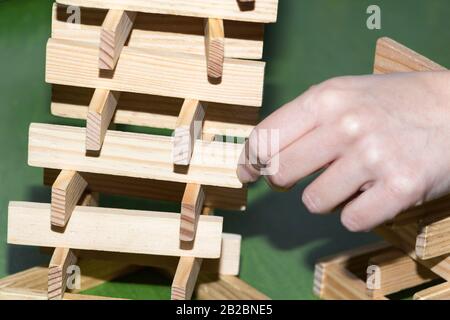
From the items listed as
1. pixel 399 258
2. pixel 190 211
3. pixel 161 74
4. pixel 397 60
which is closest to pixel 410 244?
pixel 399 258

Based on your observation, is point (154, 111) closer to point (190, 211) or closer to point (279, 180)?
point (190, 211)

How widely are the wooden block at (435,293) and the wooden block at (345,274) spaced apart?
17 centimetres

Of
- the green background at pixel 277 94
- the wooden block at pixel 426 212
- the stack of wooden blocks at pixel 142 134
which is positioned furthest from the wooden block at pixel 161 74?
the green background at pixel 277 94

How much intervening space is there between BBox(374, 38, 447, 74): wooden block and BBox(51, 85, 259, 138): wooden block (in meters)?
0.23

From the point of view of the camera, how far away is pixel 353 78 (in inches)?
48.2

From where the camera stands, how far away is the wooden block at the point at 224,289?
1.60m

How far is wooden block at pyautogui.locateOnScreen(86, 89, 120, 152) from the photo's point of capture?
4.42 ft

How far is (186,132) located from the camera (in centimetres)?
133

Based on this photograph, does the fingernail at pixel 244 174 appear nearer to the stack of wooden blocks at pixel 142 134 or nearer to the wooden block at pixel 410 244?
the stack of wooden blocks at pixel 142 134

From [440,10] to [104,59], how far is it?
50.4 inches

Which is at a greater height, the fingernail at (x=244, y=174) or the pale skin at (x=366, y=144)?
the pale skin at (x=366, y=144)

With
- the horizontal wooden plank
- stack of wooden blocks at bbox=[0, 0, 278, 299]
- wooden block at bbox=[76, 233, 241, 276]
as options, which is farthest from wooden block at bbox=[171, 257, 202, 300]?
the horizontal wooden plank

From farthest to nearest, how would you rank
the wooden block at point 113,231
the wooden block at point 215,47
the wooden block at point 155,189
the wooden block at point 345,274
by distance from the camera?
the wooden block at point 345,274 → the wooden block at point 155,189 → the wooden block at point 113,231 → the wooden block at point 215,47

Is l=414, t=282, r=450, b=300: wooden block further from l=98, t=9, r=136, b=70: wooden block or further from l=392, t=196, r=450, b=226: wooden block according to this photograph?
l=98, t=9, r=136, b=70: wooden block
